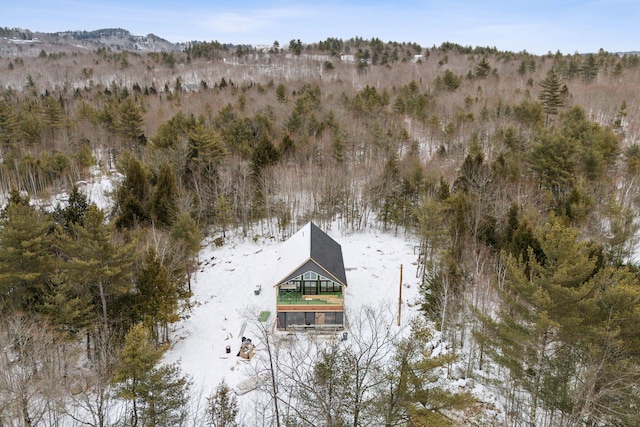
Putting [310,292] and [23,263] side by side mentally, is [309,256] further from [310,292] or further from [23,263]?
[23,263]

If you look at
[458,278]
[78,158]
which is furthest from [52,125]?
[458,278]

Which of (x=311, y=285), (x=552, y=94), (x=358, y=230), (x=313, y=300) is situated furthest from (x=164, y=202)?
(x=552, y=94)

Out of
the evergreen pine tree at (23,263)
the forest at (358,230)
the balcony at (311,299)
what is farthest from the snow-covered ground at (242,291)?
the evergreen pine tree at (23,263)

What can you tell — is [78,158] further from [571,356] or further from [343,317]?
[571,356]

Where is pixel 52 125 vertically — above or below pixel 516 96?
below

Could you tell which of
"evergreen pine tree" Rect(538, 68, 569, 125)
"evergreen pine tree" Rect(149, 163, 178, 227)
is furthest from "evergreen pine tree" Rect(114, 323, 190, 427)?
"evergreen pine tree" Rect(538, 68, 569, 125)

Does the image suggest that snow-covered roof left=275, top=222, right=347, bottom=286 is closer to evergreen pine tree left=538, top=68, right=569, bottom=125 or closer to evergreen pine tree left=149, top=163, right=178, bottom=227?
evergreen pine tree left=149, top=163, right=178, bottom=227
